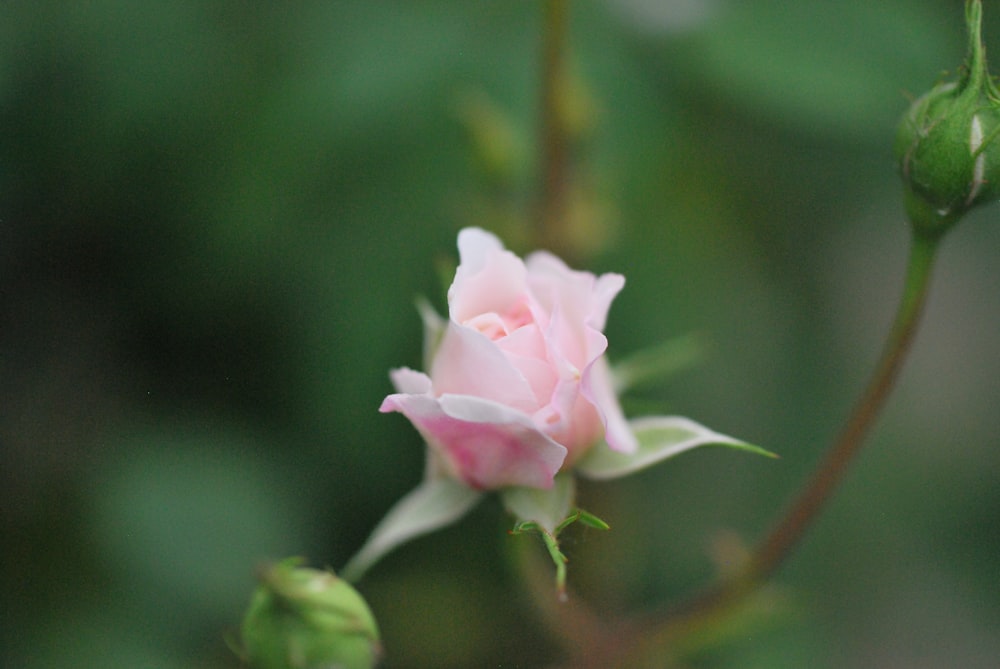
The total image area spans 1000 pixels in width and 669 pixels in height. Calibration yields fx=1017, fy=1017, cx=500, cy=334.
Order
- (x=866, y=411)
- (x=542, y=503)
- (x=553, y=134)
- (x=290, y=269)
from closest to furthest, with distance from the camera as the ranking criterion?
(x=542, y=503), (x=866, y=411), (x=553, y=134), (x=290, y=269)

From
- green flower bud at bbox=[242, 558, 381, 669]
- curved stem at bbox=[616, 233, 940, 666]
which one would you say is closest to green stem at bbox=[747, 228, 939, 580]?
curved stem at bbox=[616, 233, 940, 666]

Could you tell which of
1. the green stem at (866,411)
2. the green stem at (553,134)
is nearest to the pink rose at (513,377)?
the green stem at (866,411)

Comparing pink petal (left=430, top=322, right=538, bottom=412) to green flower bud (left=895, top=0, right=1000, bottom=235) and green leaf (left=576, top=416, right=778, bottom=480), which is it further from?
green flower bud (left=895, top=0, right=1000, bottom=235)

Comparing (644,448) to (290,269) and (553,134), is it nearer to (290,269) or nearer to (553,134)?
(553,134)

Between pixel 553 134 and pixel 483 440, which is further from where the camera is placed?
pixel 553 134

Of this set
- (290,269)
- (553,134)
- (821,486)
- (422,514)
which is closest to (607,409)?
(422,514)
